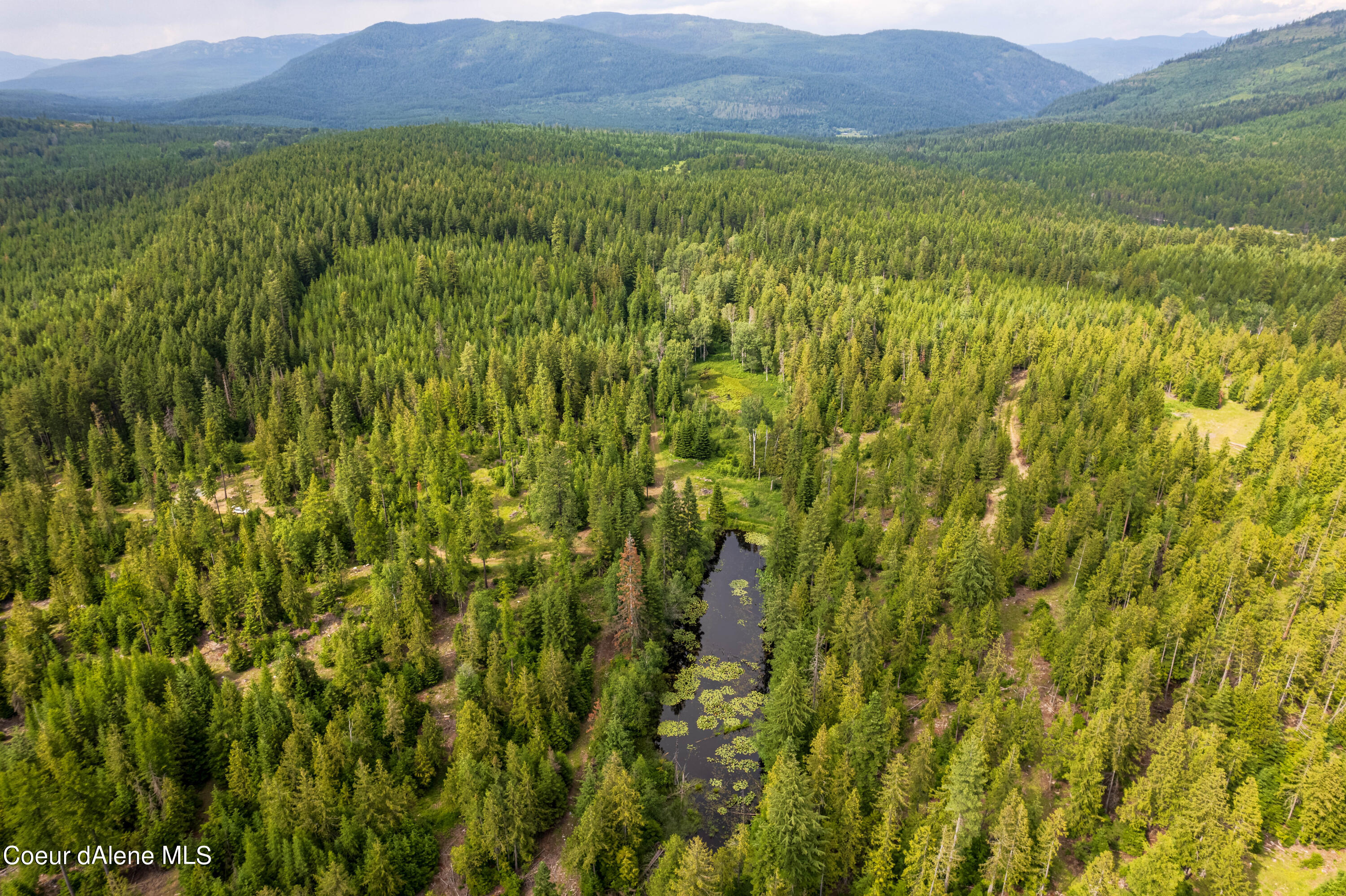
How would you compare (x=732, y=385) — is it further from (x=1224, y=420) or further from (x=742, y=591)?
Result: (x=1224, y=420)

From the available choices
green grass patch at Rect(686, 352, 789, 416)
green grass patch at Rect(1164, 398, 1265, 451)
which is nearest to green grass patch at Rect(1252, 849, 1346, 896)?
green grass patch at Rect(1164, 398, 1265, 451)

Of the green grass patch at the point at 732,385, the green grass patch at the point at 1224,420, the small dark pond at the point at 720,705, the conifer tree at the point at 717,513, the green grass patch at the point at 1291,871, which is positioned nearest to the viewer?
the green grass patch at the point at 1291,871

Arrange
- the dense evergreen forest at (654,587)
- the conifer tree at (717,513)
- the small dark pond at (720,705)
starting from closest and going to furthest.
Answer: the dense evergreen forest at (654,587), the small dark pond at (720,705), the conifer tree at (717,513)

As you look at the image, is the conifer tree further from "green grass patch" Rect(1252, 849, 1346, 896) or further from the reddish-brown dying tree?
"green grass patch" Rect(1252, 849, 1346, 896)

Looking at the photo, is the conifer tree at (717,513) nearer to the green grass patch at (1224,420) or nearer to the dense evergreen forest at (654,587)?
the dense evergreen forest at (654,587)

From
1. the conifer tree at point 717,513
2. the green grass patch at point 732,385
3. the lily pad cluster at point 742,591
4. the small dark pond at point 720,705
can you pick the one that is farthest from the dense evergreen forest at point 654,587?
the lily pad cluster at point 742,591

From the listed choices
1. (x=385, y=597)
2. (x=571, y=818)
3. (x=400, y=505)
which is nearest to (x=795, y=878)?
(x=571, y=818)

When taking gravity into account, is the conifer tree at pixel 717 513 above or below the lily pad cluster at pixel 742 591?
above
